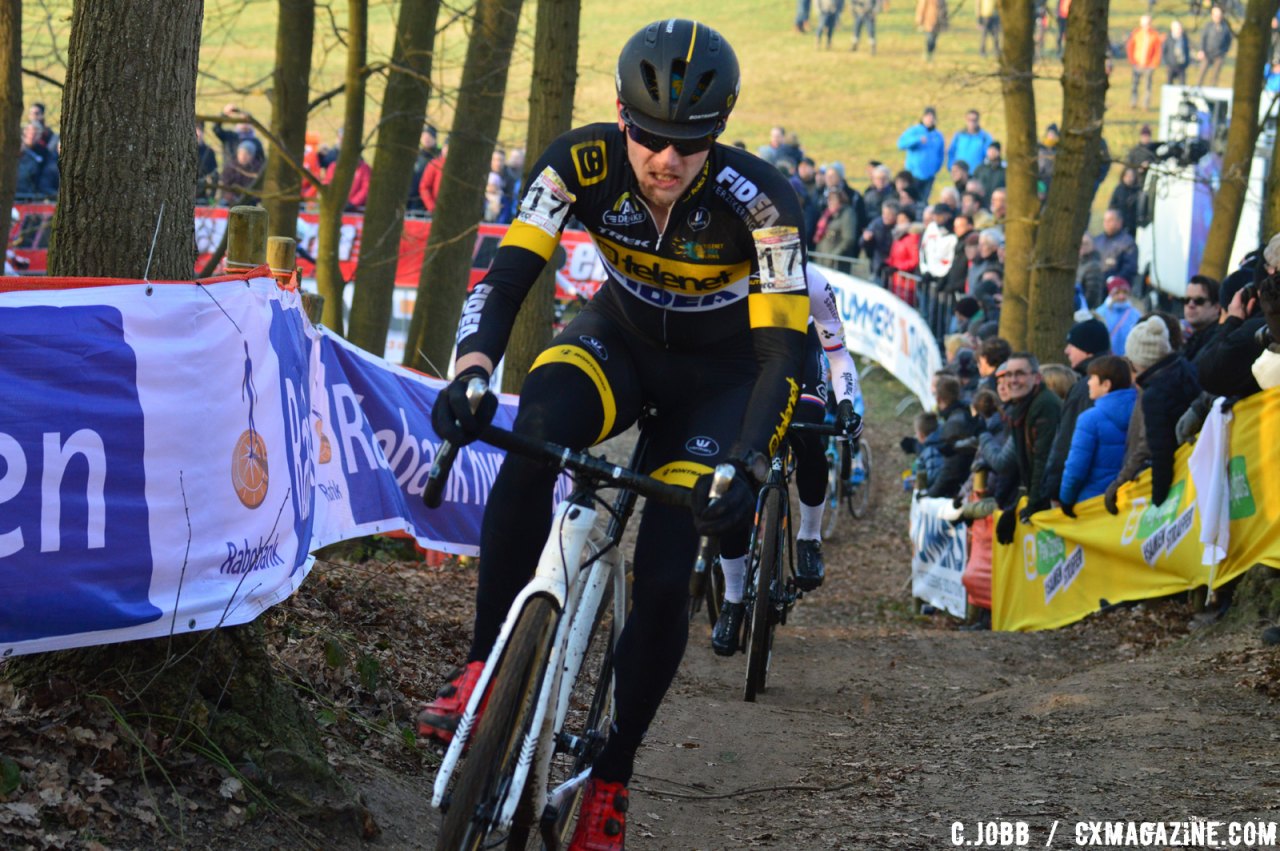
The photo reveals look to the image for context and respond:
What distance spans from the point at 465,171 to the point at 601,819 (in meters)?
9.58

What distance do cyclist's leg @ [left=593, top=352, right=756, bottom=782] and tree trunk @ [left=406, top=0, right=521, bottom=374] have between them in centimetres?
854

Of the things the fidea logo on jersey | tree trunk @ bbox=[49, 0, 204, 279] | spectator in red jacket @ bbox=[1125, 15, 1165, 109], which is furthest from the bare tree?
spectator in red jacket @ bbox=[1125, 15, 1165, 109]

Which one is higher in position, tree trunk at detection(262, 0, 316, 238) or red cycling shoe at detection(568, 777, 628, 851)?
tree trunk at detection(262, 0, 316, 238)

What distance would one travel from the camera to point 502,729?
3.97 metres

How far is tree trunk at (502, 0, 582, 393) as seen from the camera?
11062mm

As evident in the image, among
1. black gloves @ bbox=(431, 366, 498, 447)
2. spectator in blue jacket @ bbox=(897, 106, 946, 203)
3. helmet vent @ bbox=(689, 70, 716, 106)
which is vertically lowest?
black gloves @ bbox=(431, 366, 498, 447)

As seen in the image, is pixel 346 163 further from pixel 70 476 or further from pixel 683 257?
pixel 70 476

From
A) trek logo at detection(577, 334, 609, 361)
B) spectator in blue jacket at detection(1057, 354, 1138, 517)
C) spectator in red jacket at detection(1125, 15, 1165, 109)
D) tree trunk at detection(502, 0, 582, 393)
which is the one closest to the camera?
trek logo at detection(577, 334, 609, 361)

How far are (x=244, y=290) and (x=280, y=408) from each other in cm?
48

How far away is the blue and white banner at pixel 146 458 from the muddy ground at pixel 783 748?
39 cm

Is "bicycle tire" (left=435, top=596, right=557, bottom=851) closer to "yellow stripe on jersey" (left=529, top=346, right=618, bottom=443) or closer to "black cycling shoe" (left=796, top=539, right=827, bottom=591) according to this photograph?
"yellow stripe on jersey" (left=529, top=346, right=618, bottom=443)

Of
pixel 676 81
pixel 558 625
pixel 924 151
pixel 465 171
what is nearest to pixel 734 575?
pixel 558 625

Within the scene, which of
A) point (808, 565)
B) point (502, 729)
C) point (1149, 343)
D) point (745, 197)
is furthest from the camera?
point (1149, 343)

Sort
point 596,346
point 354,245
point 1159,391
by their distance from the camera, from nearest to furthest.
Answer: point 596,346, point 1159,391, point 354,245
